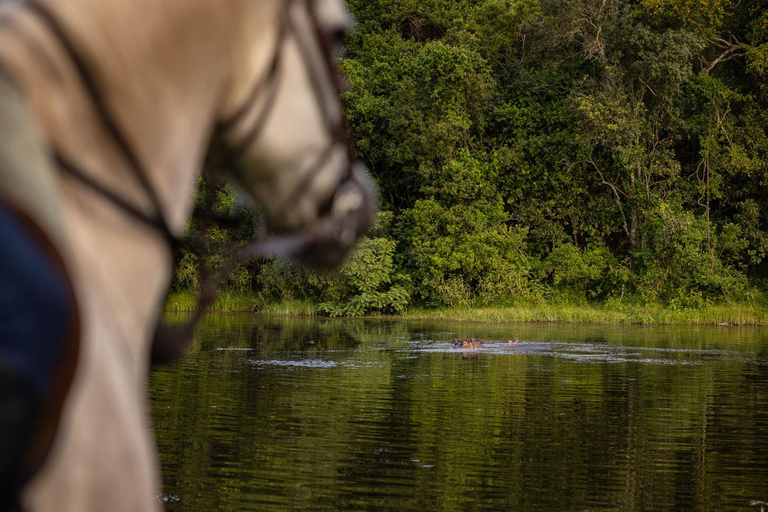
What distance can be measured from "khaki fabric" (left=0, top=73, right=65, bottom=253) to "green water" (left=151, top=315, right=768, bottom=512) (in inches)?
302

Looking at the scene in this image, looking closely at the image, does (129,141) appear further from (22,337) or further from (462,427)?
(462,427)

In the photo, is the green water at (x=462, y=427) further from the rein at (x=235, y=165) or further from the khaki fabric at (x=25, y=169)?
the khaki fabric at (x=25, y=169)

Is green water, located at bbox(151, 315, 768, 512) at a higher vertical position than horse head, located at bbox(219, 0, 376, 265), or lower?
lower

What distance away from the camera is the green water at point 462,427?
9219 millimetres

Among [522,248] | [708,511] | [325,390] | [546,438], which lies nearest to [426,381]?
[325,390]

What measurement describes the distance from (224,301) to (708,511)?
3318 cm

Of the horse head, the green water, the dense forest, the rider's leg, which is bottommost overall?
the green water

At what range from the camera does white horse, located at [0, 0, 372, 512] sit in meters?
1.03

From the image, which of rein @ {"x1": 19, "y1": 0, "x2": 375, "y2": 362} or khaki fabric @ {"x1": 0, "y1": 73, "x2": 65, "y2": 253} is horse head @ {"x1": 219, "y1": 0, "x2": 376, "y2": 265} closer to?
rein @ {"x1": 19, "y1": 0, "x2": 375, "y2": 362}

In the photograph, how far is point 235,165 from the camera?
1.64 metres

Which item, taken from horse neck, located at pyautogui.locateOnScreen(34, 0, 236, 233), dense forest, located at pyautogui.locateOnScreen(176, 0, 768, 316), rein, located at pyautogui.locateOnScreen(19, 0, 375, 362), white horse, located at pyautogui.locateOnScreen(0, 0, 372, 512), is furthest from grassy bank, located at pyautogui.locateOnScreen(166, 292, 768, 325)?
horse neck, located at pyautogui.locateOnScreen(34, 0, 236, 233)

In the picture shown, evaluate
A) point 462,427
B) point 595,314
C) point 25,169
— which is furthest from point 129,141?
point 595,314

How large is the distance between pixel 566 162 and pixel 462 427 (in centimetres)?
2715

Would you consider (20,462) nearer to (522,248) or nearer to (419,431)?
(419,431)
